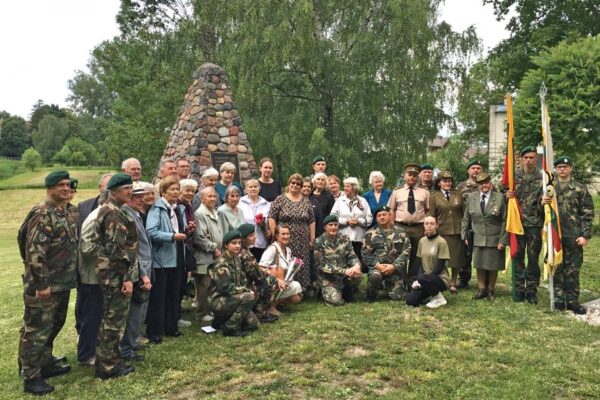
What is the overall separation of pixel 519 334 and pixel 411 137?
9221mm

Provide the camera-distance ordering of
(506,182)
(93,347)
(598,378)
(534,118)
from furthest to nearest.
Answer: (534,118) < (506,182) < (93,347) < (598,378)

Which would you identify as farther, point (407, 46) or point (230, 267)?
point (407, 46)

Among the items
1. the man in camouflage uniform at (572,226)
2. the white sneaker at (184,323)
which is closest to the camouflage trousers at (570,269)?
the man in camouflage uniform at (572,226)

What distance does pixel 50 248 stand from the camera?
3787mm

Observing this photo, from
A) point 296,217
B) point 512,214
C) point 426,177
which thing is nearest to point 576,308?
point 512,214

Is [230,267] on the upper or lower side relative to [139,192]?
lower

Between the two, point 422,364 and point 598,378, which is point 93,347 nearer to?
point 422,364

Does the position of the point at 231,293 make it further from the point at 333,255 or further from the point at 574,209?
the point at 574,209

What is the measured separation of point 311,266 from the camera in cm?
654

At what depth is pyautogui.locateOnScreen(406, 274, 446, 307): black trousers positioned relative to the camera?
5863mm

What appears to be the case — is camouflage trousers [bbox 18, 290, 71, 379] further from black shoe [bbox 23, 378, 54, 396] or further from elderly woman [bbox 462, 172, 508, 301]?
elderly woman [bbox 462, 172, 508, 301]

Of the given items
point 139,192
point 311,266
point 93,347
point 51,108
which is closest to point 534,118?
point 311,266

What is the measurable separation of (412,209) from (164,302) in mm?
3502

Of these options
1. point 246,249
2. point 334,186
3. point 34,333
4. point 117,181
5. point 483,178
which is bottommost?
point 34,333
